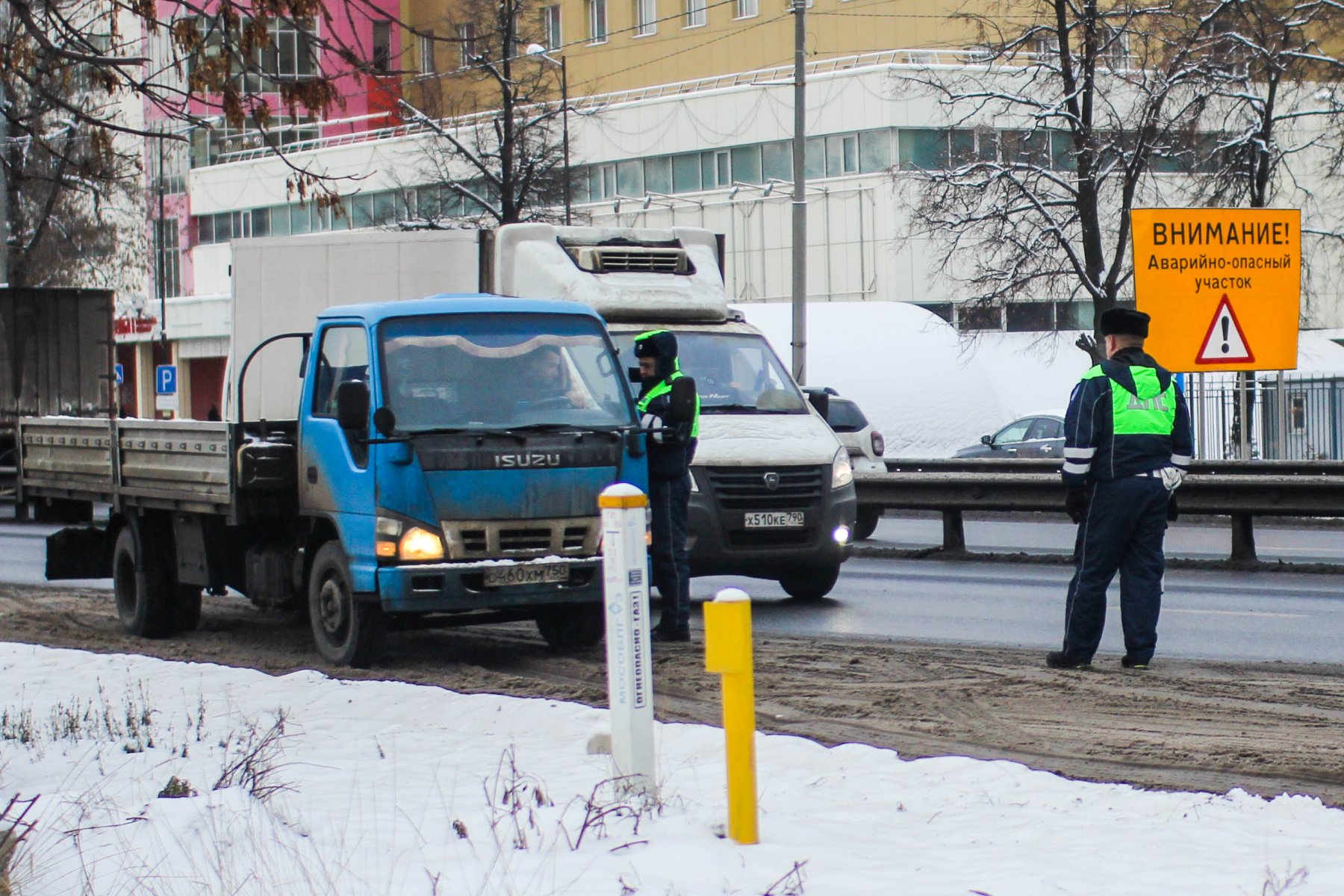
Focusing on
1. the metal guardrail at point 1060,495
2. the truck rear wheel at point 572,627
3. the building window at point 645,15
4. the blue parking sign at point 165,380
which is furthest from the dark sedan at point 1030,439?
the building window at point 645,15

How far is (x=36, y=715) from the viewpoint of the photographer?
9.00 metres

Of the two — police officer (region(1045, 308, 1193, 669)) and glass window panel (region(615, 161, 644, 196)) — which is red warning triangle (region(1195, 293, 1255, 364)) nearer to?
police officer (region(1045, 308, 1193, 669))

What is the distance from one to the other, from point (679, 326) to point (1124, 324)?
5.33 meters

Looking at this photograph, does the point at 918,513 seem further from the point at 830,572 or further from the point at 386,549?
the point at 386,549

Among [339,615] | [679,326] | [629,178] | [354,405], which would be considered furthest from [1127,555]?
[629,178]

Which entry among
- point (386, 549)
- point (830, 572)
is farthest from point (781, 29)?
point (386, 549)

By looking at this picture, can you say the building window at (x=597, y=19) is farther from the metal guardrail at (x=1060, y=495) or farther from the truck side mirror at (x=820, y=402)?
the truck side mirror at (x=820, y=402)

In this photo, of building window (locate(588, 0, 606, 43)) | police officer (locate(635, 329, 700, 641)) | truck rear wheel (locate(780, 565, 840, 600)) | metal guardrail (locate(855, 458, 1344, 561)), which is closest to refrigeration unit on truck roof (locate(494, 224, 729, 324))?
truck rear wheel (locate(780, 565, 840, 600))

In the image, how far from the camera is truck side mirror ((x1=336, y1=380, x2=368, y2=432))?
33.9ft

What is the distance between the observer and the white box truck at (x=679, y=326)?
45.3ft

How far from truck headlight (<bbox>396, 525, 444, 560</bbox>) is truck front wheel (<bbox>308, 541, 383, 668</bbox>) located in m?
0.44

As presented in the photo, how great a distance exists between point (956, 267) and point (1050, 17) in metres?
20.2

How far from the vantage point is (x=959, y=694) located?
9.35 m

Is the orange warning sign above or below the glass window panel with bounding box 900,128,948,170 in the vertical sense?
below
